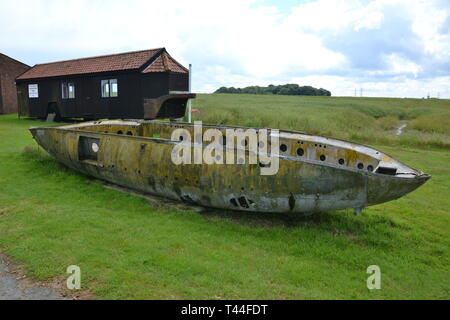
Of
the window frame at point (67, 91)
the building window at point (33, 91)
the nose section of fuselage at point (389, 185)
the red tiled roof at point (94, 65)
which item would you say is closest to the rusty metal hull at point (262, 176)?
the nose section of fuselage at point (389, 185)

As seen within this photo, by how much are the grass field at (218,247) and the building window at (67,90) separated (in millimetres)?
14485

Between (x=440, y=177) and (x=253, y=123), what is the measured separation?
1224cm

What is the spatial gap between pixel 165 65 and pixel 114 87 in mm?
3503

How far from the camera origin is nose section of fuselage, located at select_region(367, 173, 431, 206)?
5.38 meters

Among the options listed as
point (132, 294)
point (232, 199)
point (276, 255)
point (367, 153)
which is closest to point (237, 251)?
point (276, 255)

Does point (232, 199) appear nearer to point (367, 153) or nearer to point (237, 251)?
point (237, 251)

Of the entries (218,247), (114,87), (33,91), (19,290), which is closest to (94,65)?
(114,87)

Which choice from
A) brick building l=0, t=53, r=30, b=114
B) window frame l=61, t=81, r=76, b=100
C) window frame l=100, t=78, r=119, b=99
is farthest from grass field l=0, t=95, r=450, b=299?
brick building l=0, t=53, r=30, b=114

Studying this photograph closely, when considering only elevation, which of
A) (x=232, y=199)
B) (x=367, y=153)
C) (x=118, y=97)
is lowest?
(x=232, y=199)

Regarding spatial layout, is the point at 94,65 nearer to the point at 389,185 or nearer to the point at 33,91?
the point at 33,91

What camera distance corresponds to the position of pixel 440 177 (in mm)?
10977

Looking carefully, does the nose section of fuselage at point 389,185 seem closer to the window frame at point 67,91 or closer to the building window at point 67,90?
the window frame at point 67,91

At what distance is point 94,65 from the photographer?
808 inches

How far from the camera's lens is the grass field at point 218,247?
4.39 m
